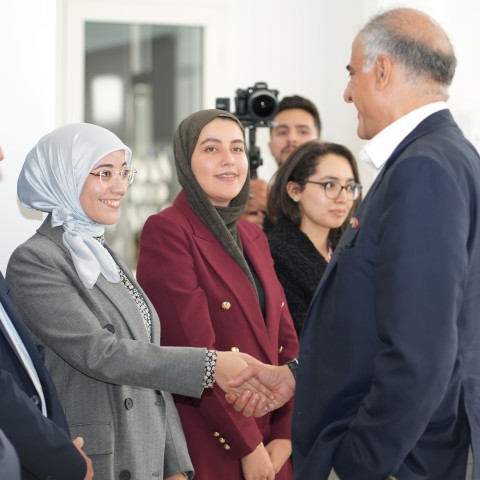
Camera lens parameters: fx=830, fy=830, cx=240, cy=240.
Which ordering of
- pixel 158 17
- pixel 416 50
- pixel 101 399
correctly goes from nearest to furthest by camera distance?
pixel 416 50 → pixel 101 399 → pixel 158 17

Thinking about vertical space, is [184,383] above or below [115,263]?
below

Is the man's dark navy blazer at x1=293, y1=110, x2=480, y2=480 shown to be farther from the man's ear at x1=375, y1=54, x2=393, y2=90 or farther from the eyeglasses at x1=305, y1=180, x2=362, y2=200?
the eyeglasses at x1=305, y1=180, x2=362, y2=200

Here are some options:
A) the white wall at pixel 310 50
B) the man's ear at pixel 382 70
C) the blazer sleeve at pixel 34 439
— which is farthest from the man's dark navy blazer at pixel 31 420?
the white wall at pixel 310 50

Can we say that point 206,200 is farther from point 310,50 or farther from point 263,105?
point 310,50

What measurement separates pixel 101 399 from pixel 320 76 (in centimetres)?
402

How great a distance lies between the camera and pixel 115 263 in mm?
2336

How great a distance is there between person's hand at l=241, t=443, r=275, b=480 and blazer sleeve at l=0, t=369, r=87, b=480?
74 cm

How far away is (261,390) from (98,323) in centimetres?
54

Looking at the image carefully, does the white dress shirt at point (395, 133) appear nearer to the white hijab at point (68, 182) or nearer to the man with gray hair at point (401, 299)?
the man with gray hair at point (401, 299)

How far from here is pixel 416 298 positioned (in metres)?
1.48

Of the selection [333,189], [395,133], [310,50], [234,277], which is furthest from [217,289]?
[310,50]

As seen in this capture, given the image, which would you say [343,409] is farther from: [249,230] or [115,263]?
[249,230]

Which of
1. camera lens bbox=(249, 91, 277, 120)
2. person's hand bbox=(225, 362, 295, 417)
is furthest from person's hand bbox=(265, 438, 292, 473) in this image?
camera lens bbox=(249, 91, 277, 120)

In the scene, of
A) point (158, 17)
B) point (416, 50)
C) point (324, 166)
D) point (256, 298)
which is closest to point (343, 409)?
point (416, 50)
